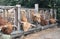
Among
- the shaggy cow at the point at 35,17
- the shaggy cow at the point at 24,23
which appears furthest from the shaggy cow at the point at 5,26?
the shaggy cow at the point at 35,17

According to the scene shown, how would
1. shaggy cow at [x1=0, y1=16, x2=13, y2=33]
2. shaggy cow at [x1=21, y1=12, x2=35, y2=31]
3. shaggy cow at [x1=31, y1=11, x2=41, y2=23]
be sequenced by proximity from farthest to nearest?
shaggy cow at [x1=31, y1=11, x2=41, y2=23] < shaggy cow at [x1=21, y1=12, x2=35, y2=31] < shaggy cow at [x1=0, y1=16, x2=13, y2=33]

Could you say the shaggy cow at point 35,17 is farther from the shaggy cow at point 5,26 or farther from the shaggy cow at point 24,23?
the shaggy cow at point 5,26

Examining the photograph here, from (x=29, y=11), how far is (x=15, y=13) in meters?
1.75

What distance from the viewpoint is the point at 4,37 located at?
7.66 metres

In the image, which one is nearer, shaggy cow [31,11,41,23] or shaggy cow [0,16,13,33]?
shaggy cow [0,16,13,33]

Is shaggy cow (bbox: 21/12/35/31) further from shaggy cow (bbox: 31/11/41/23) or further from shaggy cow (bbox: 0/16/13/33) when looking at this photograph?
shaggy cow (bbox: 0/16/13/33)

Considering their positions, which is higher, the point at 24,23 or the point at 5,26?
the point at 5,26

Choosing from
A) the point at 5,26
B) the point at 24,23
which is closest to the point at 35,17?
the point at 24,23

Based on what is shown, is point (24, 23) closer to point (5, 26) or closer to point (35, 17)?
point (5, 26)

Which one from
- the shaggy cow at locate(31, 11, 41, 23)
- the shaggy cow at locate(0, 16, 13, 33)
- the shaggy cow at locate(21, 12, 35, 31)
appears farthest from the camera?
the shaggy cow at locate(31, 11, 41, 23)

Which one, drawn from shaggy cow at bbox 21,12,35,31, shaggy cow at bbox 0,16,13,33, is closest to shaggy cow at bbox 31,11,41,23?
shaggy cow at bbox 21,12,35,31

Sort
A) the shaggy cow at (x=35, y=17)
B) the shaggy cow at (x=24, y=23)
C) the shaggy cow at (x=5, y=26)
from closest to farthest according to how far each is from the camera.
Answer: the shaggy cow at (x=5, y=26) → the shaggy cow at (x=24, y=23) → the shaggy cow at (x=35, y=17)

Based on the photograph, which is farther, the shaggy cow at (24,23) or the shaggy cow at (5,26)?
the shaggy cow at (24,23)

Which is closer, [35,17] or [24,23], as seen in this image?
[24,23]
